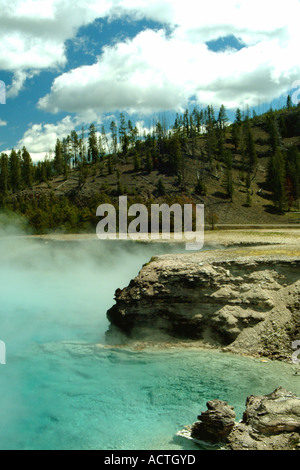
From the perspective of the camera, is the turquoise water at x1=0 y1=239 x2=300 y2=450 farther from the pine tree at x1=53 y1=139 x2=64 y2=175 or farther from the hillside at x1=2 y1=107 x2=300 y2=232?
the pine tree at x1=53 y1=139 x2=64 y2=175

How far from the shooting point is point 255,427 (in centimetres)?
1070

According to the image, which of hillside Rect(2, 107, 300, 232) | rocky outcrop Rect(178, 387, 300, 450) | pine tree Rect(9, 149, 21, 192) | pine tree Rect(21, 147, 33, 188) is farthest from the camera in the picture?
pine tree Rect(21, 147, 33, 188)

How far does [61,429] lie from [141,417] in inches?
100

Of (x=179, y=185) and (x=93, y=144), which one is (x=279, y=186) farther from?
(x=93, y=144)

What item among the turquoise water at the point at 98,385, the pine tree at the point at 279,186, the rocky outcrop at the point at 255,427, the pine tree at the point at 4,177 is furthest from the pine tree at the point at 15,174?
the rocky outcrop at the point at 255,427

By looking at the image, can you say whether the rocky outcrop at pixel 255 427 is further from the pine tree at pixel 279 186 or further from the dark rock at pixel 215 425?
the pine tree at pixel 279 186

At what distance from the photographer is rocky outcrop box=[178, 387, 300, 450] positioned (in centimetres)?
1016

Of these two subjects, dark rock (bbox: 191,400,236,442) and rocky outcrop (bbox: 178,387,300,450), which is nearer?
rocky outcrop (bbox: 178,387,300,450)

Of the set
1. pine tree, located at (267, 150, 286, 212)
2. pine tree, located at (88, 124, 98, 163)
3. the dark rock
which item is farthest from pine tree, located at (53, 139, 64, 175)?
the dark rock

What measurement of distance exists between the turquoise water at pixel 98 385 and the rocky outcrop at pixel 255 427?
0.67 meters

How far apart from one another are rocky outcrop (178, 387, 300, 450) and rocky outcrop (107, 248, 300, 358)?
599cm

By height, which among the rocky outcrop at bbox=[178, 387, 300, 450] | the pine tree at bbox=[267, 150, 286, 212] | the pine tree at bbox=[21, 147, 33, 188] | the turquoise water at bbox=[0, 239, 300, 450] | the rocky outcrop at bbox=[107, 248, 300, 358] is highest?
the pine tree at bbox=[21, 147, 33, 188]

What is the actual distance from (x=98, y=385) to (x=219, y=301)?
6.97 m
